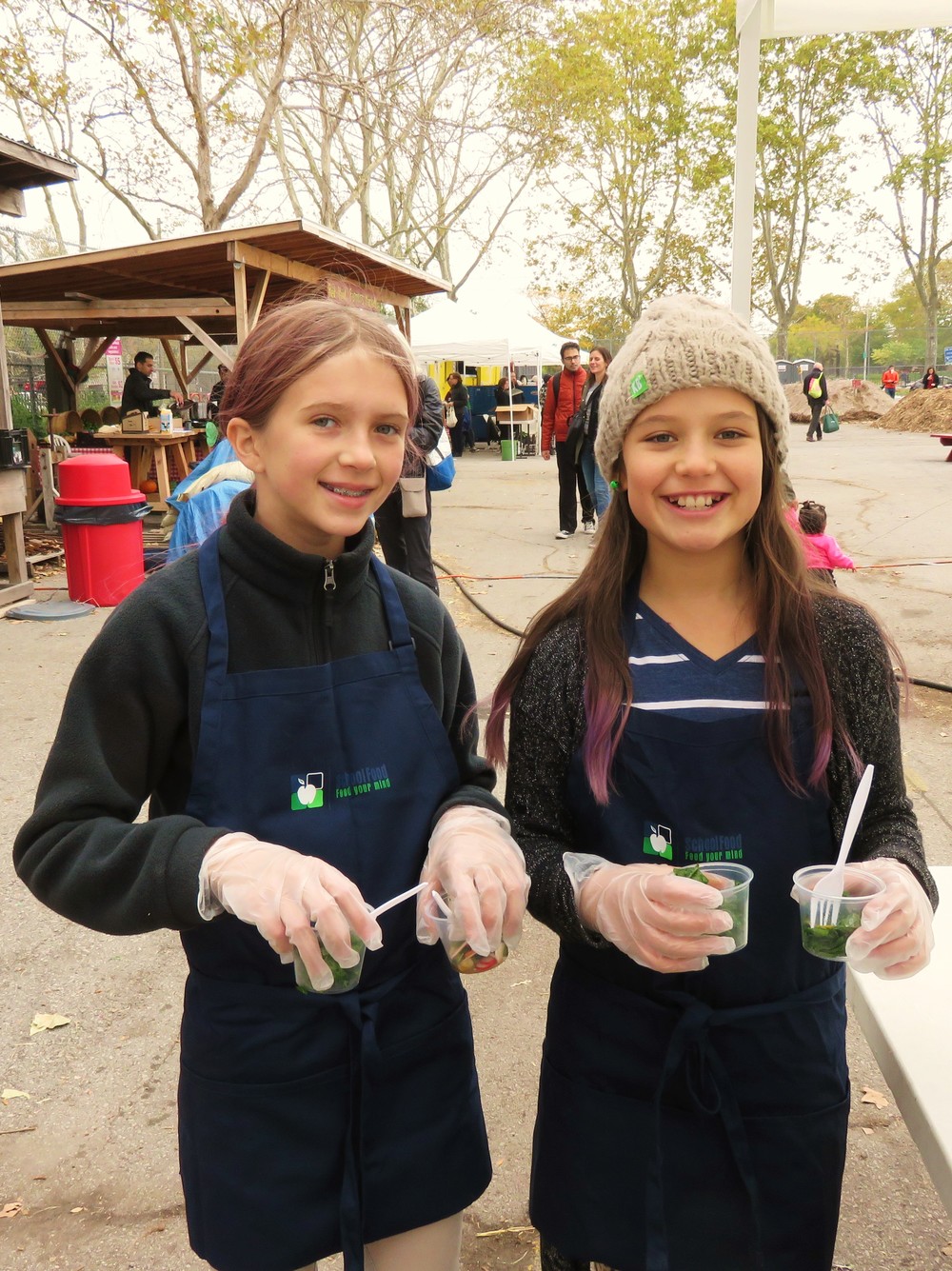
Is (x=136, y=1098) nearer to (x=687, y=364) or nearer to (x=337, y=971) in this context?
(x=337, y=971)

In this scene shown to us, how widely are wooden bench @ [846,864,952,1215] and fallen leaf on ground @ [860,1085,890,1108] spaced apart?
3.44 feet

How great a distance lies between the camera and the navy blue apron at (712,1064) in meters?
1.45

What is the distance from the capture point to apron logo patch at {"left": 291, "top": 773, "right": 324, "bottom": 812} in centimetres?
144

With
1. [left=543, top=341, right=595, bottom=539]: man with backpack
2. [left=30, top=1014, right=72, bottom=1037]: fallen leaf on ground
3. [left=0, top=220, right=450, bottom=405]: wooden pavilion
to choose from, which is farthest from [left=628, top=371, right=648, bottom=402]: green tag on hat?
[left=543, top=341, right=595, bottom=539]: man with backpack

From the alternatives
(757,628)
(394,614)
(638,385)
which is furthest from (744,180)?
(394,614)

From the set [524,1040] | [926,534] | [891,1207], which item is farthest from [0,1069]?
[926,534]

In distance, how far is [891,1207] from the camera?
2.25 m

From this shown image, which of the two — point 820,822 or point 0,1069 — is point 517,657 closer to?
point 820,822

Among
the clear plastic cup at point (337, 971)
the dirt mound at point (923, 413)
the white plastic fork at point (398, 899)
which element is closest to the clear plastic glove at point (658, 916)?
the white plastic fork at point (398, 899)

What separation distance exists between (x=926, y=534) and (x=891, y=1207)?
371 inches

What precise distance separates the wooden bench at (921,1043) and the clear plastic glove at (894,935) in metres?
0.21

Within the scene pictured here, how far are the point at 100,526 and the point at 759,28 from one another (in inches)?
221

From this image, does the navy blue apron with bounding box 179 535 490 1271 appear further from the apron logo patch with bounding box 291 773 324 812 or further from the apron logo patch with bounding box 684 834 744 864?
the apron logo patch with bounding box 684 834 744 864

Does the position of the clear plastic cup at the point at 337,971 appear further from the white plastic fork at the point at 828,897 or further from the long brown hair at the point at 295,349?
the long brown hair at the point at 295,349
